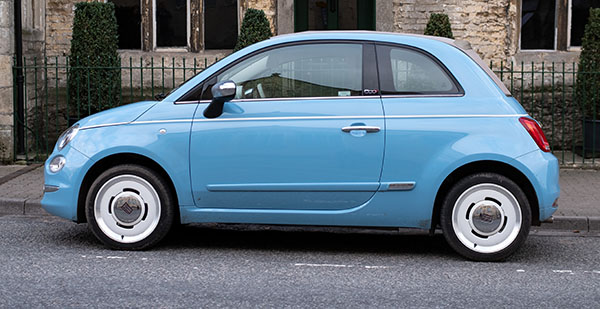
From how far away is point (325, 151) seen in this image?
6898mm

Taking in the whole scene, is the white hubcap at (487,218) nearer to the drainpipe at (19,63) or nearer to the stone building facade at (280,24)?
the stone building facade at (280,24)

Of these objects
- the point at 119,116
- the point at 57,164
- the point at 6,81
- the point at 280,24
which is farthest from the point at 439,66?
the point at 280,24

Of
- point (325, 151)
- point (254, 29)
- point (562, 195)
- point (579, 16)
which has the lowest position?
point (562, 195)

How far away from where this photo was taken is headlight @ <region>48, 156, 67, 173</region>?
23.6 feet

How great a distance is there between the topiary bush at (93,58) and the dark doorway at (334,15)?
3053 mm

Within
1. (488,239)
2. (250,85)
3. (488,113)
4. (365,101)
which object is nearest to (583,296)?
(488,239)

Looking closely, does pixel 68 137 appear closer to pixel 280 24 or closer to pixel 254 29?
pixel 254 29

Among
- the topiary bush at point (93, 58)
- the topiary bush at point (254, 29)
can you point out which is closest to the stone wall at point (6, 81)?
the topiary bush at point (93, 58)

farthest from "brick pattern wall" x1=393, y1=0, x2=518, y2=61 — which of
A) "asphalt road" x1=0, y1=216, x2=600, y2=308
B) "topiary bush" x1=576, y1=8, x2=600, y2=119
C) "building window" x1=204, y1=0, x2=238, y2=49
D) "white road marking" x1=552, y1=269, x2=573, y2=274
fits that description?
"white road marking" x1=552, y1=269, x2=573, y2=274

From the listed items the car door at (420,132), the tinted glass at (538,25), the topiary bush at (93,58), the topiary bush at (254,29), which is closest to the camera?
the car door at (420,132)

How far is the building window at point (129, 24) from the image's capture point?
14.2m

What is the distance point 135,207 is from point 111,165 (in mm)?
407

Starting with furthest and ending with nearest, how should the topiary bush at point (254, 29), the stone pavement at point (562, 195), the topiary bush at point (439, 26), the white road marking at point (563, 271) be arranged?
the topiary bush at point (439, 26) → the topiary bush at point (254, 29) → the stone pavement at point (562, 195) → the white road marking at point (563, 271)

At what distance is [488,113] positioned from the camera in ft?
22.6
